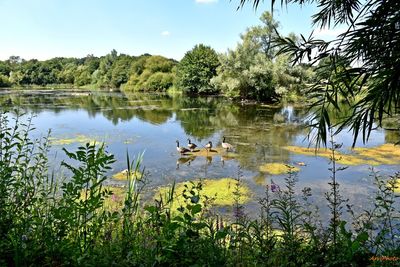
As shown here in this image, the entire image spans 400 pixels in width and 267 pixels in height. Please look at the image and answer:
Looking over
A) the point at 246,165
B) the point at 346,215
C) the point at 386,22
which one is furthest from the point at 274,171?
the point at 386,22

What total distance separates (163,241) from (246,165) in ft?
29.9

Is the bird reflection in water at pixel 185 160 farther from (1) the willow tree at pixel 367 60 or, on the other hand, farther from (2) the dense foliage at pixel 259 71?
(2) the dense foliage at pixel 259 71

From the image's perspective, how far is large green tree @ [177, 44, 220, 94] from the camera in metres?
42.5

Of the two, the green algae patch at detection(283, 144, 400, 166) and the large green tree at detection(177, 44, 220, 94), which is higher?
the large green tree at detection(177, 44, 220, 94)

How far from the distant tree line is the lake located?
2.82 meters

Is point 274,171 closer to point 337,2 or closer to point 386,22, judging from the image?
point 337,2

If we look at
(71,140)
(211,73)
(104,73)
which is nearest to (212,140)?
(71,140)

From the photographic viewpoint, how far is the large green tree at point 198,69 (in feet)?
139

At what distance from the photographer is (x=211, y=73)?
4238 cm

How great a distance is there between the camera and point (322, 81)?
268 centimetres

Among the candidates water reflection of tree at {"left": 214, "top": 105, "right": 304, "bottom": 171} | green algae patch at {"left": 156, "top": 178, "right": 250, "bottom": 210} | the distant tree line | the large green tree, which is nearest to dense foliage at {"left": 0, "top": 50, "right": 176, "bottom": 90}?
the distant tree line

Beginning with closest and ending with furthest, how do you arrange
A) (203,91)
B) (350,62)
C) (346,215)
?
(350,62) < (346,215) < (203,91)

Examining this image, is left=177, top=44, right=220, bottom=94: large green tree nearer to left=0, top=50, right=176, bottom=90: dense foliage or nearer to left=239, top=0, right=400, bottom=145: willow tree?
left=0, top=50, right=176, bottom=90: dense foliage

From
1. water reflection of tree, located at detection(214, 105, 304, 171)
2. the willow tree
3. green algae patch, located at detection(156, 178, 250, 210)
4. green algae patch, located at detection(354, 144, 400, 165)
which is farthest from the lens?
water reflection of tree, located at detection(214, 105, 304, 171)
